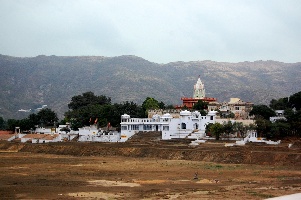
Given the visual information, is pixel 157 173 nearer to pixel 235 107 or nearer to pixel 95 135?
pixel 95 135

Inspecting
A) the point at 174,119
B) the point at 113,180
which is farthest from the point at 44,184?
the point at 174,119

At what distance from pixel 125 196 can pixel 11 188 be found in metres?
8.75

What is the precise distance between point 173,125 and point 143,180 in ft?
136

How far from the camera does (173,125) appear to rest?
83.0 m

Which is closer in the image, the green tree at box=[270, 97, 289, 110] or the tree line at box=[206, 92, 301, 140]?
the tree line at box=[206, 92, 301, 140]

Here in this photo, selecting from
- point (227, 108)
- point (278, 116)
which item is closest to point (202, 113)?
point (227, 108)

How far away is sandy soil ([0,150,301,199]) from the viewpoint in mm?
34188

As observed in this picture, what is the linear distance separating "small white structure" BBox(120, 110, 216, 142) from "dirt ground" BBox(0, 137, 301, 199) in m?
7.57

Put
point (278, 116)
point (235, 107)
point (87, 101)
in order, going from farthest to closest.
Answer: point (87, 101) < point (235, 107) < point (278, 116)

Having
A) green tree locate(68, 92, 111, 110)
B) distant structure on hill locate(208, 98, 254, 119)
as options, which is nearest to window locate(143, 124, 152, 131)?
distant structure on hill locate(208, 98, 254, 119)

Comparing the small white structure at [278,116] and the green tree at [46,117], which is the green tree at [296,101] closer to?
the small white structure at [278,116]

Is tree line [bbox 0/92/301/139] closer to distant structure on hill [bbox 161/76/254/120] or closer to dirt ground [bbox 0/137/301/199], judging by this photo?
distant structure on hill [bbox 161/76/254/120]

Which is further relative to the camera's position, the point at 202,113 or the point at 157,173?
the point at 202,113

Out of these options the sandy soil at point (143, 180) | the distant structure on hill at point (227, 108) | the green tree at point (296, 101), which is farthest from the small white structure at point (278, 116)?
the sandy soil at point (143, 180)
